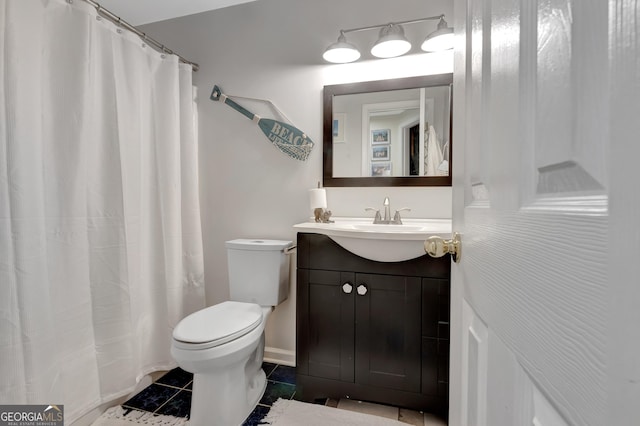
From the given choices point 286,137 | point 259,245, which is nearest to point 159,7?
point 286,137

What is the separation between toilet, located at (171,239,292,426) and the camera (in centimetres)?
126

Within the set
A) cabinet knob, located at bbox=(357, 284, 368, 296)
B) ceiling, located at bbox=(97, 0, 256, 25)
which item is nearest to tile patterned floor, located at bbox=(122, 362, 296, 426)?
cabinet knob, located at bbox=(357, 284, 368, 296)

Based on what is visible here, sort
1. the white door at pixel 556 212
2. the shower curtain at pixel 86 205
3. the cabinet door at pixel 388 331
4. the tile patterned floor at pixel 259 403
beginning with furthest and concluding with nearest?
the tile patterned floor at pixel 259 403
the cabinet door at pixel 388 331
the shower curtain at pixel 86 205
the white door at pixel 556 212

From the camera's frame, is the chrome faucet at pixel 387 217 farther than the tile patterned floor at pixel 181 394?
Yes

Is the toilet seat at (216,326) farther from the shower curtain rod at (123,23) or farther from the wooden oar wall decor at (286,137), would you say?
the shower curtain rod at (123,23)

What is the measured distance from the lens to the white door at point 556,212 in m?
0.19

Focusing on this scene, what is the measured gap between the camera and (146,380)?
1702 millimetres

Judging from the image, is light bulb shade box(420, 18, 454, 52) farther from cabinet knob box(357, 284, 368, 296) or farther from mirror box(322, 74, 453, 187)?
cabinet knob box(357, 284, 368, 296)

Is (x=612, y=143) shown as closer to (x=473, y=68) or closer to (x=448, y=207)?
(x=473, y=68)

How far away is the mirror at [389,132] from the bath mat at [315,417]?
1.22m

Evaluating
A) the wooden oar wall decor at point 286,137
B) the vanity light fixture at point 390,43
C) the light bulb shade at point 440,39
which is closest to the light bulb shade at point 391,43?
the vanity light fixture at point 390,43

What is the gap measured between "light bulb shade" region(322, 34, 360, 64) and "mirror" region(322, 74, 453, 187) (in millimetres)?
151

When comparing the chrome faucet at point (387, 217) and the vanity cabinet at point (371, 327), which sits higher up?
the chrome faucet at point (387, 217)

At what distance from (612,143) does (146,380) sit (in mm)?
2171
